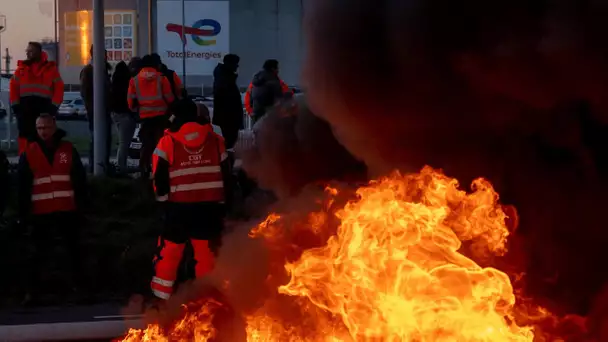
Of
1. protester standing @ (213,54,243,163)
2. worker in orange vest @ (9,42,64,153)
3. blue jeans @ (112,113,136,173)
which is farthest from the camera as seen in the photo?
blue jeans @ (112,113,136,173)

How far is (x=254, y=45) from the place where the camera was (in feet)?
98.0

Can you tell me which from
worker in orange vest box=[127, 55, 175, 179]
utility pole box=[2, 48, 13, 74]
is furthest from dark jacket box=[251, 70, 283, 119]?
utility pole box=[2, 48, 13, 74]

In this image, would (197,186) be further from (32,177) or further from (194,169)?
(32,177)

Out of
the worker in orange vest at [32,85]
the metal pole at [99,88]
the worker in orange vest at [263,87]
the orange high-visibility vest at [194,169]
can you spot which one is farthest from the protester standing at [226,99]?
the orange high-visibility vest at [194,169]

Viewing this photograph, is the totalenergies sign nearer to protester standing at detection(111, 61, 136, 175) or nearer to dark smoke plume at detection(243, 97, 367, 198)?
protester standing at detection(111, 61, 136, 175)

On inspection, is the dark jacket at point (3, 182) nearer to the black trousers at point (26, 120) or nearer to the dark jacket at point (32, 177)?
the dark jacket at point (32, 177)

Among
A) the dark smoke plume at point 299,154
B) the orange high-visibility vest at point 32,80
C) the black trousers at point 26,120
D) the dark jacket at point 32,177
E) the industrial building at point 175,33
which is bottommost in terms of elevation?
the dark jacket at point 32,177

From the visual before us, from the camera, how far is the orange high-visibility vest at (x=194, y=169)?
7.31 metres

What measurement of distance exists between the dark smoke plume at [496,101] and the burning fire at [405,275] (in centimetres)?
18

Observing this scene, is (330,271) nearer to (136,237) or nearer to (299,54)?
(299,54)

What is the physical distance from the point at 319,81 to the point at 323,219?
35.9 inches

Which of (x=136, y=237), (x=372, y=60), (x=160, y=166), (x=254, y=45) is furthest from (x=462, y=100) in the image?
(x=254, y=45)

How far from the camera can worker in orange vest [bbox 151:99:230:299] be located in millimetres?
7281

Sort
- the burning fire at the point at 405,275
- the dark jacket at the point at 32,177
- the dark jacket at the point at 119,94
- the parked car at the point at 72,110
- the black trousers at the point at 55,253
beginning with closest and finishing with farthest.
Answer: the burning fire at the point at 405,275 < the dark jacket at the point at 32,177 < the black trousers at the point at 55,253 < the dark jacket at the point at 119,94 < the parked car at the point at 72,110
